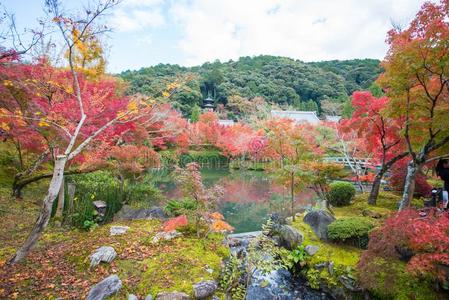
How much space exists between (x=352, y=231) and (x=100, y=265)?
15.1ft

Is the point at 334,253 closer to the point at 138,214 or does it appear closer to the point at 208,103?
the point at 138,214

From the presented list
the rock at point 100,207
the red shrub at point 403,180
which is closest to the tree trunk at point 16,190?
the rock at point 100,207

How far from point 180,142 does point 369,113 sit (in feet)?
52.1

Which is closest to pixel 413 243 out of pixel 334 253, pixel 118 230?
pixel 334 253

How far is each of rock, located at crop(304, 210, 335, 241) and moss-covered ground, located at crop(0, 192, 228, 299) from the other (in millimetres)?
2231

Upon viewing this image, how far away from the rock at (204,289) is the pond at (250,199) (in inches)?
180

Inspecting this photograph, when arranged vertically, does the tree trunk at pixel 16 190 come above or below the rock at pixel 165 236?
above

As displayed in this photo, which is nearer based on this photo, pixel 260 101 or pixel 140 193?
pixel 140 193

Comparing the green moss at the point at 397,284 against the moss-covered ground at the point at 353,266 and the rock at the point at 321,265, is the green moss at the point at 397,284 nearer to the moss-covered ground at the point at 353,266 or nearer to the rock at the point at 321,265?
the moss-covered ground at the point at 353,266

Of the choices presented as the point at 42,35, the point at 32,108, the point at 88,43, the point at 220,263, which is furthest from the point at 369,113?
the point at 32,108

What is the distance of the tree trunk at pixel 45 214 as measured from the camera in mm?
3566

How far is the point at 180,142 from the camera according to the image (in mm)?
21062

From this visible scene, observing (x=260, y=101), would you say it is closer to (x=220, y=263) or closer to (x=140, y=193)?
(x=140, y=193)

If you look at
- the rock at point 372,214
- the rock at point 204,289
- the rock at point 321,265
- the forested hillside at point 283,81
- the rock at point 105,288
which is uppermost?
the forested hillside at point 283,81
